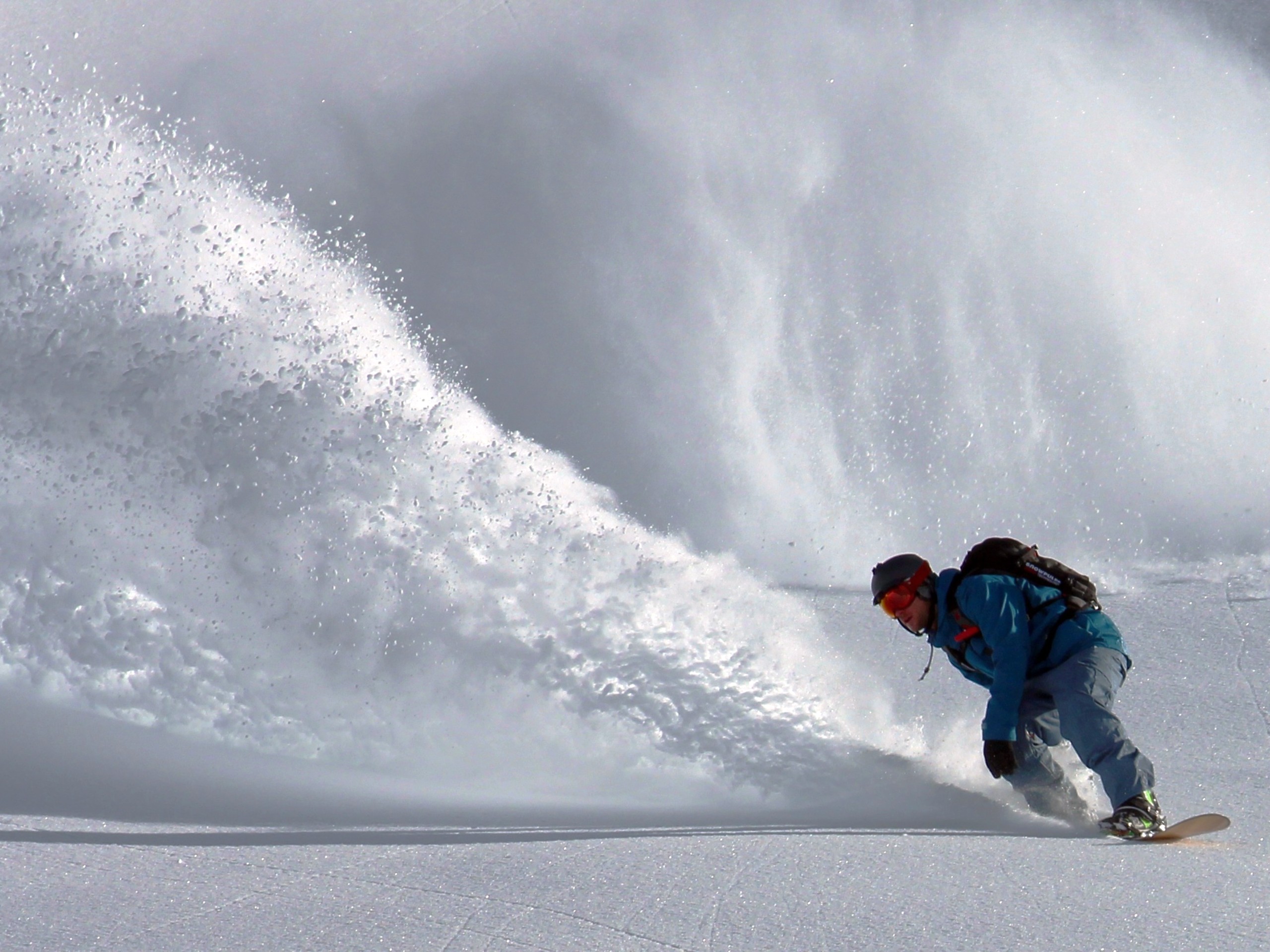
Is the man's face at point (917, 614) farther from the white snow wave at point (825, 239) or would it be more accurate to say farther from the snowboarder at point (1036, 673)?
the white snow wave at point (825, 239)

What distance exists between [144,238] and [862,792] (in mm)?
3895

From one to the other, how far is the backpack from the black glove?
29 centimetres

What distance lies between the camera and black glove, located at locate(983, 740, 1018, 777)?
338 centimetres

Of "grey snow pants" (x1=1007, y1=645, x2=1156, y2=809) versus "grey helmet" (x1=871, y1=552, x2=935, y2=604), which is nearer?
"grey snow pants" (x1=1007, y1=645, x2=1156, y2=809)

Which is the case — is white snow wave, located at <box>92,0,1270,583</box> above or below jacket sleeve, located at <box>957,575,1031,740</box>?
above

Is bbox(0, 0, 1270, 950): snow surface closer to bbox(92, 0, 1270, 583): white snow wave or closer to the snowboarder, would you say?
bbox(92, 0, 1270, 583): white snow wave

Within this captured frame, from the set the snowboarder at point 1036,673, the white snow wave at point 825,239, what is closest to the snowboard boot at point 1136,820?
the snowboarder at point 1036,673

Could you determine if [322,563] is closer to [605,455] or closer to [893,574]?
[893,574]

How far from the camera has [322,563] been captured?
A: 189 inches

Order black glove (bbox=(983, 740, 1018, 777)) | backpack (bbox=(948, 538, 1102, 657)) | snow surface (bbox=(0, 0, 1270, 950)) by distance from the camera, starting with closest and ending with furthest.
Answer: snow surface (bbox=(0, 0, 1270, 950)) < black glove (bbox=(983, 740, 1018, 777)) < backpack (bbox=(948, 538, 1102, 657))

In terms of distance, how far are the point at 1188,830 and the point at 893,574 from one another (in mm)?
957

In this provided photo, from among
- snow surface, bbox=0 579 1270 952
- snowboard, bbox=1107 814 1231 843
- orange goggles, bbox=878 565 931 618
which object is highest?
orange goggles, bbox=878 565 931 618

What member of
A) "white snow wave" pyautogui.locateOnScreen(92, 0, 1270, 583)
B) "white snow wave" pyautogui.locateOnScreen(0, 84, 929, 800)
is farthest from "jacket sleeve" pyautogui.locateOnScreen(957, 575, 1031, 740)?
"white snow wave" pyautogui.locateOnScreen(92, 0, 1270, 583)

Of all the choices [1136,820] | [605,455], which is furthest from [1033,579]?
[605,455]
